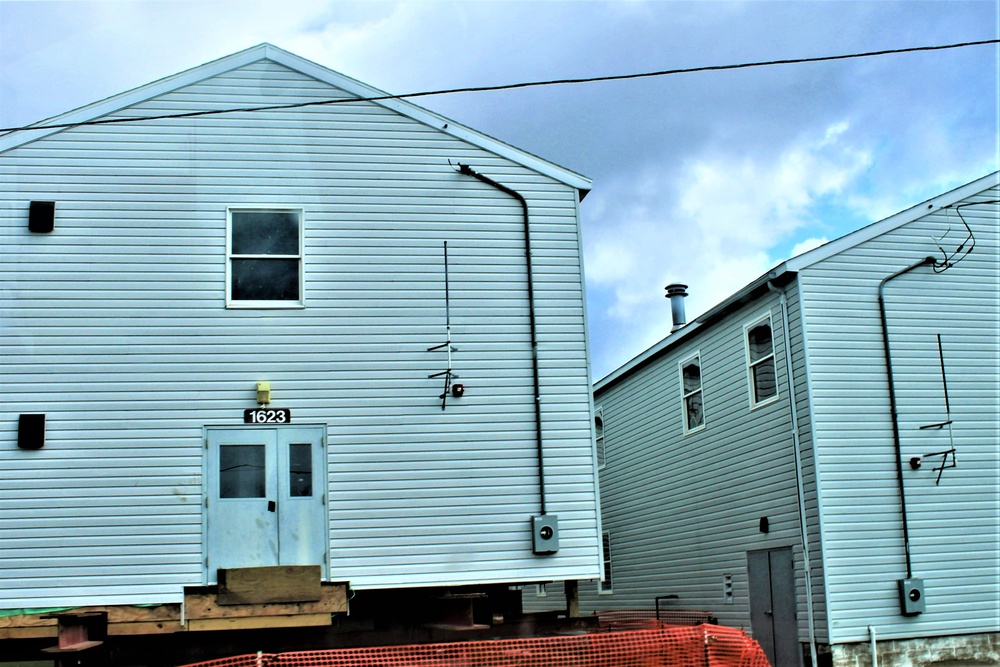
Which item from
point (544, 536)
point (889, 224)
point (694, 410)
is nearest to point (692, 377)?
point (694, 410)

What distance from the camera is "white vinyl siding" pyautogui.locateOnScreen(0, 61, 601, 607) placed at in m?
13.9

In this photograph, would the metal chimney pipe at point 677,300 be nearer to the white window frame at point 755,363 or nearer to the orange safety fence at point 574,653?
the white window frame at point 755,363

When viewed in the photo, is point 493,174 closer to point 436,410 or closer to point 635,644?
point 436,410

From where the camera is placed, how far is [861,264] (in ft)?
56.7

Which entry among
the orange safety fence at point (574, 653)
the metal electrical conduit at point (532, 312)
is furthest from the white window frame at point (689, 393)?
the orange safety fence at point (574, 653)

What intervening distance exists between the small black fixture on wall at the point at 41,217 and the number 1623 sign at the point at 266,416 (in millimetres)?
3579

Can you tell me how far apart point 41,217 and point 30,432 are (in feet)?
9.31

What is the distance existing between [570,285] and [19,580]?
7952 mm

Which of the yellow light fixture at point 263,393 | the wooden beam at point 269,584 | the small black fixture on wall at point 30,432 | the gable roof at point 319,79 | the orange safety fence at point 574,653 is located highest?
the gable roof at point 319,79

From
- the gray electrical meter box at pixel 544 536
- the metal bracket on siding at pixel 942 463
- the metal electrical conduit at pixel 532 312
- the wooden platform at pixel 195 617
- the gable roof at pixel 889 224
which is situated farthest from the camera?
the gable roof at pixel 889 224

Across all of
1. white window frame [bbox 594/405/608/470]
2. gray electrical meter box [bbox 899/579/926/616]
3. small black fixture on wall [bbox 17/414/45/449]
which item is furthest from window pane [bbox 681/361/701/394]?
small black fixture on wall [bbox 17/414/45/449]


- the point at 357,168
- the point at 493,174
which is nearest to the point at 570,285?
the point at 493,174

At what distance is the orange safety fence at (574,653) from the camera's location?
11.9 metres

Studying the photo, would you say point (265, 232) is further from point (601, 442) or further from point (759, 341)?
point (601, 442)
